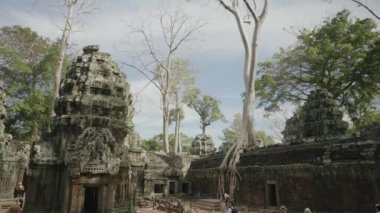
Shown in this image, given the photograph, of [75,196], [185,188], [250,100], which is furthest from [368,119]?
[75,196]

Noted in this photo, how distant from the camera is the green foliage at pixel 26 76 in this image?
2302 cm

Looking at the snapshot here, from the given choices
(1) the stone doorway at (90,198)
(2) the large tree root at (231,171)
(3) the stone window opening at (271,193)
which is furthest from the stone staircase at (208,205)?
(1) the stone doorway at (90,198)

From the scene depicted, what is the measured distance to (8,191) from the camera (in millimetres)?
16516

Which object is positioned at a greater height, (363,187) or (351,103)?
(351,103)

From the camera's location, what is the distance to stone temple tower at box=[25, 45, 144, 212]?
10.3m

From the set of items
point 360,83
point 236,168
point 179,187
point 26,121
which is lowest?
point 179,187

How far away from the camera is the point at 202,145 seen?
32.3 meters

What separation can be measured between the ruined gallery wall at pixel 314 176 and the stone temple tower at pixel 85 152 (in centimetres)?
652

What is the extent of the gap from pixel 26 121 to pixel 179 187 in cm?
1336

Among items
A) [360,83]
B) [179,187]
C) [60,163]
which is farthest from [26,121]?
[360,83]

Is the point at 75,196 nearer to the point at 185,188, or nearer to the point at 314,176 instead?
the point at 314,176

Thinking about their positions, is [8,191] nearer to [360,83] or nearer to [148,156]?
[148,156]

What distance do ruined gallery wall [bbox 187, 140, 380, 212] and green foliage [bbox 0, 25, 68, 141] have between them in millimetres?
16288

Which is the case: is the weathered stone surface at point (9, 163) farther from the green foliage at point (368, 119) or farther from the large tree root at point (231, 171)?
the green foliage at point (368, 119)
